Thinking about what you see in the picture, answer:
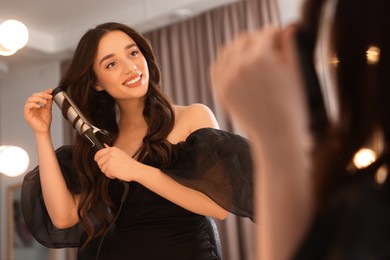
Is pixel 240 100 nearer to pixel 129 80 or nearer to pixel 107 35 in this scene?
pixel 129 80

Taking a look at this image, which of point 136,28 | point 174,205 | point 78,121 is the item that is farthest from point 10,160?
point 136,28

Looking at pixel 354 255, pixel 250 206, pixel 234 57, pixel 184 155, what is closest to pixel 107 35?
pixel 184 155

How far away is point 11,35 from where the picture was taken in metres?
1.41

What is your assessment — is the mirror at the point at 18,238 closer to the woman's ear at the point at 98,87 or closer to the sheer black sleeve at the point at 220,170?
the woman's ear at the point at 98,87

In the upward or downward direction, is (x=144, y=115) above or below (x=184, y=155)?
above

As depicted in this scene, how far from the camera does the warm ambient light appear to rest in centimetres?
140

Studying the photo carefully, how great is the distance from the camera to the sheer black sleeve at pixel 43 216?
1.53m

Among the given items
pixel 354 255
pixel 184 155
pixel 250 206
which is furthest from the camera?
pixel 184 155

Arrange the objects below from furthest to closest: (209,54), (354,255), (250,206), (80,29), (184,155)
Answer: (80,29)
(209,54)
(184,155)
(250,206)
(354,255)

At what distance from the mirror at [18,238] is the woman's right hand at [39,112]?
285 centimetres

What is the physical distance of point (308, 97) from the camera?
0.40 metres

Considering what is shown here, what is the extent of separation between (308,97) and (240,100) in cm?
5

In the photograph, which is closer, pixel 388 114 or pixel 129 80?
pixel 388 114

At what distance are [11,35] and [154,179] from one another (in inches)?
21.7
